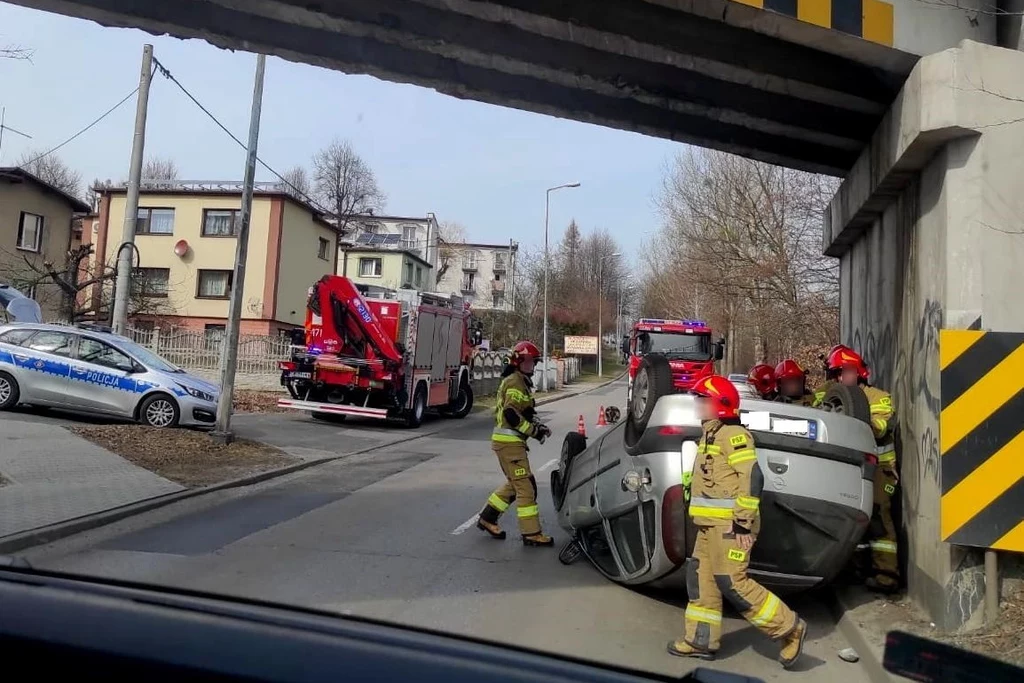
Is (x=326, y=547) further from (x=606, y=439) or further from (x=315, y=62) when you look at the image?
(x=315, y=62)

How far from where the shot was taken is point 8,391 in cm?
1452

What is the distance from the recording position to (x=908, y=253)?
6574mm

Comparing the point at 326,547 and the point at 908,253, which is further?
the point at 326,547

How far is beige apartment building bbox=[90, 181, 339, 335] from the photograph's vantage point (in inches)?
1523

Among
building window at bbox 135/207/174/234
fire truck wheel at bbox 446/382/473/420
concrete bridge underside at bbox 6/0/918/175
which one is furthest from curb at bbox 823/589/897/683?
building window at bbox 135/207/174/234

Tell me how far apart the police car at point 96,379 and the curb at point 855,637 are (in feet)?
35.7

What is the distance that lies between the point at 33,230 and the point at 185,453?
26.5m

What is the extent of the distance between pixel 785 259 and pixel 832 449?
20765 mm

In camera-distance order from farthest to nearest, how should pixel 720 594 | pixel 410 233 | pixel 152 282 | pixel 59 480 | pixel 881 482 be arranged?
pixel 410 233 < pixel 152 282 < pixel 59 480 < pixel 881 482 < pixel 720 594

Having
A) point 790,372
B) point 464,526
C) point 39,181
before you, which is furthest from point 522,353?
point 39,181

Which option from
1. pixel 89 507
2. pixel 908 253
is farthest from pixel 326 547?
pixel 908 253

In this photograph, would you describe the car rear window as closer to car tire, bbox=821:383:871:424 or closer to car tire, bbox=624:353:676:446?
car tire, bbox=624:353:676:446

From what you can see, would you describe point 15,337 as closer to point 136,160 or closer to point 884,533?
point 136,160

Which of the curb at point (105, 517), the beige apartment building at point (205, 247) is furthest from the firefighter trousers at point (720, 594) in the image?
the beige apartment building at point (205, 247)
